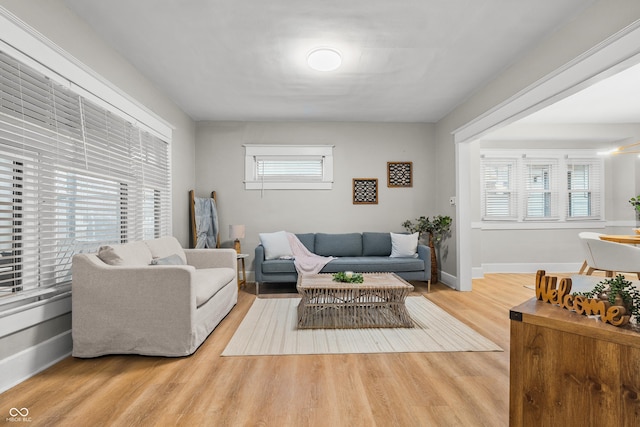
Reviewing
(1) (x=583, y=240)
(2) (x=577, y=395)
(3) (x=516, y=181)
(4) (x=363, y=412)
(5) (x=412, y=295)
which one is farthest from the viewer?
(3) (x=516, y=181)

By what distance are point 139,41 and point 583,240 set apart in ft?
17.3

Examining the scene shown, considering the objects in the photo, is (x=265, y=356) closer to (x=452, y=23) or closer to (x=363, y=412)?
(x=363, y=412)

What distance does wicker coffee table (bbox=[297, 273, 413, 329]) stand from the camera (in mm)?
3096

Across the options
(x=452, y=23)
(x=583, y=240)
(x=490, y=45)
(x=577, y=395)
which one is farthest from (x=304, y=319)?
(x=583, y=240)

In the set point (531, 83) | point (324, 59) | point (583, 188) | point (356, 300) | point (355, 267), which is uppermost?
point (324, 59)

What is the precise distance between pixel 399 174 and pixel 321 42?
3.08 metres

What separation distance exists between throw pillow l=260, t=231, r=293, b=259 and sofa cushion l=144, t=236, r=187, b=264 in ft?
3.94

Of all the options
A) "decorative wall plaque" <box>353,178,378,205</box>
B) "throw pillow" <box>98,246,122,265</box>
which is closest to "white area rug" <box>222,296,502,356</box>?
"throw pillow" <box>98,246,122,265</box>

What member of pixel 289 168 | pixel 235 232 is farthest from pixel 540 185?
pixel 235 232

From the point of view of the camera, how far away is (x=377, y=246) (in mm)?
5184

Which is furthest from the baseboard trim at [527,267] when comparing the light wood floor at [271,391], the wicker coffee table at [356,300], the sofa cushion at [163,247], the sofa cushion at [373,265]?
the sofa cushion at [163,247]

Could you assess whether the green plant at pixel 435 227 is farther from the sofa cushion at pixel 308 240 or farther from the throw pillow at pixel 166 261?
the throw pillow at pixel 166 261

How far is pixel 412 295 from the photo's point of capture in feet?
14.7

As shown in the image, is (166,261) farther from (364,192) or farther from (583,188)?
(583,188)
